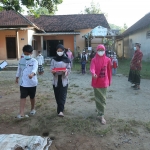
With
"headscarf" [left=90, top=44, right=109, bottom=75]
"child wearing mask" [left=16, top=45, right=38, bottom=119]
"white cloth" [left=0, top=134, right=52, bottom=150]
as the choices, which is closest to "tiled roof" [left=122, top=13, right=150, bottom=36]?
"headscarf" [left=90, top=44, right=109, bottom=75]

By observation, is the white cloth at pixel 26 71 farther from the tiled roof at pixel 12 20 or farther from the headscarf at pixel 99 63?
the tiled roof at pixel 12 20

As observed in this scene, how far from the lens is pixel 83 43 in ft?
69.1

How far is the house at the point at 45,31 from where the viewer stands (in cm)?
1736

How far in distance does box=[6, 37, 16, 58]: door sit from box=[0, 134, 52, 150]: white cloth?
16.6 m

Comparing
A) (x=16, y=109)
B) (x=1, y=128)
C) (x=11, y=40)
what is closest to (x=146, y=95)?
(x=16, y=109)

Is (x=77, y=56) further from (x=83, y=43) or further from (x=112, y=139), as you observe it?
(x=112, y=139)

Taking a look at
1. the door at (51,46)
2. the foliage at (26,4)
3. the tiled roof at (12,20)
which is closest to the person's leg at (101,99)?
the foliage at (26,4)

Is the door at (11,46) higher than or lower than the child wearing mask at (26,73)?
higher

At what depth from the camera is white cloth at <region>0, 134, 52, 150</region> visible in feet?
9.02

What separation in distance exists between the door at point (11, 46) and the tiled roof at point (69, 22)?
12.3 feet

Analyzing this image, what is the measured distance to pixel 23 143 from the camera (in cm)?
285

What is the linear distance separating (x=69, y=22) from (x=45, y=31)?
274 centimetres

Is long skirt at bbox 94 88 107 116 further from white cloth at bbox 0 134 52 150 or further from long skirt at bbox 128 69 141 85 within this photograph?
long skirt at bbox 128 69 141 85

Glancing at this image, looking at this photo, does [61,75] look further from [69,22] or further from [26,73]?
[69,22]
